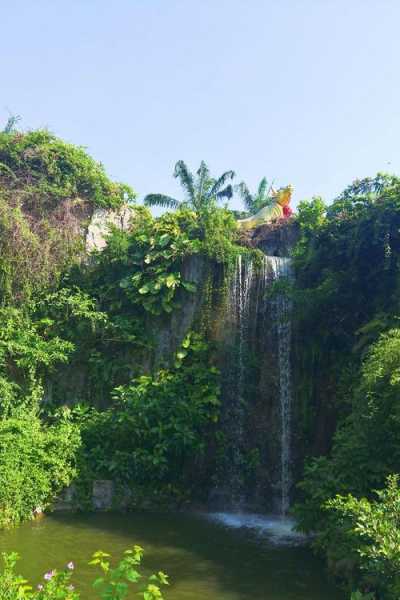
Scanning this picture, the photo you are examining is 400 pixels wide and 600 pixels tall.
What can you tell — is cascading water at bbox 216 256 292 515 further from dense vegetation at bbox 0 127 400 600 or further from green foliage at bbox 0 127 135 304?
green foliage at bbox 0 127 135 304

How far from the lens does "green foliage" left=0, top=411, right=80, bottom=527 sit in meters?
8.12

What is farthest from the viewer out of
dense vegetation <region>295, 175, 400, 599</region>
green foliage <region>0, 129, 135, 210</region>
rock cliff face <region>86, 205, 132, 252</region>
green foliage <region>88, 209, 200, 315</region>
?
green foliage <region>0, 129, 135, 210</region>

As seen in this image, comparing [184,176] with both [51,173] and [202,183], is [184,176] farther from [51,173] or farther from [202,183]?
[51,173]

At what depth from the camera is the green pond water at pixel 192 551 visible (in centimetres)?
561

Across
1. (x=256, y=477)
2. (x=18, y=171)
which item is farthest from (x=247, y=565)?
(x=18, y=171)

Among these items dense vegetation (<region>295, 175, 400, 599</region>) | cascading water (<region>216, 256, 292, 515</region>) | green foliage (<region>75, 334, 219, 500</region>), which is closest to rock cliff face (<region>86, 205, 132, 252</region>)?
cascading water (<region>216, 256, 292, 515</region>)

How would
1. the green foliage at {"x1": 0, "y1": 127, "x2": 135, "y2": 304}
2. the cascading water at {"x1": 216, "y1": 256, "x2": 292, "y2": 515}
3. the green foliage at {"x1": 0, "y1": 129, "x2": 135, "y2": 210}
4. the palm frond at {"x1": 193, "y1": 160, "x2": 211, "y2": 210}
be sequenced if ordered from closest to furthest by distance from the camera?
the cascading water at {"x1": 216, "y1": 256, "x2": 292, "y2": 515} → the green foliage at {"x1": 0, "y1": 127, "x2": 135, "y2": 304} → the green foliage at {"x1": 0, "y1": 129, "x2": 135, "y2": 210} → the palm frond at {"x1": 193, "y1": 160, "x2": 211, "y2": 210}

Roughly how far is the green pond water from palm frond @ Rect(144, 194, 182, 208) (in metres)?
17.7

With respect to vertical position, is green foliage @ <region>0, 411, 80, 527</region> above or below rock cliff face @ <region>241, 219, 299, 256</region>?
below

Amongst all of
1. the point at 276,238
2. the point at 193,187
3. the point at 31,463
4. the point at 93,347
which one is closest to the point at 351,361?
the point at 276,238

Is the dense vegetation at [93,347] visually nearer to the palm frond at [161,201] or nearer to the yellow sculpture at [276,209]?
the yellow sculpture at [276,209]

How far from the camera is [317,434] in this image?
973 cm

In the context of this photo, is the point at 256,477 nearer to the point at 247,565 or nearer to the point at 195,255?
the point at 247,565

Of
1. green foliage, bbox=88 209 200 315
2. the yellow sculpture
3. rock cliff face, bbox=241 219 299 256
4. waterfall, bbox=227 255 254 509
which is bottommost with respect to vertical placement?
waterfall, bbox=227 255 254 509
